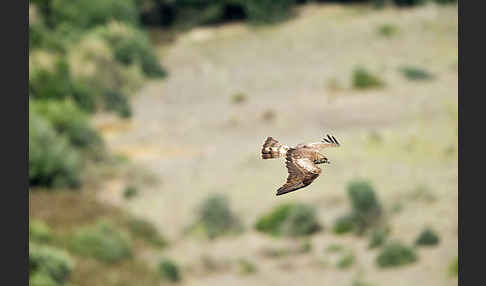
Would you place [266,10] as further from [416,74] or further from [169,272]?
[169,272]

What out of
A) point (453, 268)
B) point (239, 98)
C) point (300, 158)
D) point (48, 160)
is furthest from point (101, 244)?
point (300, 158)

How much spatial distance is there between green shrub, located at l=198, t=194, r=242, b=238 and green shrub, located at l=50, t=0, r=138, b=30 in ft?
170

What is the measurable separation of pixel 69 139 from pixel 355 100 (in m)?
25.9

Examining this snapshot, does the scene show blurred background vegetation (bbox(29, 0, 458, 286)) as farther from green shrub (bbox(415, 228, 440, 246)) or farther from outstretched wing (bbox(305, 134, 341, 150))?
outstretched wing (bbox(305, 134, 341, 150))

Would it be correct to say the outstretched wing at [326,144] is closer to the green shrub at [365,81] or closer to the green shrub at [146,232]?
the green shrub at [146,232]

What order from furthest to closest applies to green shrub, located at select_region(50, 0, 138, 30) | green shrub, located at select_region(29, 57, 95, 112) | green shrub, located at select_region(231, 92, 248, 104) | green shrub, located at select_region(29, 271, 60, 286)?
green shrub, located at select_region(50, 0, 138, 30) < green shrub, located at select_region(231, 92, 248, 104) < green shrub, located at select_region(29, 57, 95, 112) < green shrub, located at select_region(29, 271, 60, 286)

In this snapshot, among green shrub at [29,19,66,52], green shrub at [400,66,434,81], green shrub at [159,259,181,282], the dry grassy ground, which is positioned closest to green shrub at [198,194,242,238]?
the dry grassy ground

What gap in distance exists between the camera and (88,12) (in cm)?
11512

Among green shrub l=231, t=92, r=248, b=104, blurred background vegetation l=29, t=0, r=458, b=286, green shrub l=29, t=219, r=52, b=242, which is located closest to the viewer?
green shrub l=29, t=219, r=52, b=242

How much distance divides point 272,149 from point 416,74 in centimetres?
8498

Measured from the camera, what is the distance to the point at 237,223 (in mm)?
64125

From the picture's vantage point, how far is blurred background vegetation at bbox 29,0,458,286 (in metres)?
56.7

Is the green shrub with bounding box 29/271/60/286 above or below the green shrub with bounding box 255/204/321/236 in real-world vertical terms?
below

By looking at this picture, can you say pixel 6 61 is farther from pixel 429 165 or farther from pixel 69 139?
pixel 429 165
